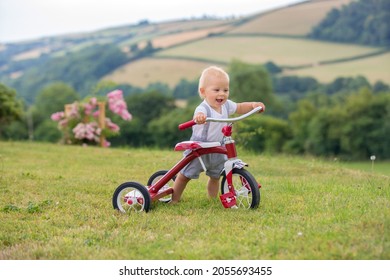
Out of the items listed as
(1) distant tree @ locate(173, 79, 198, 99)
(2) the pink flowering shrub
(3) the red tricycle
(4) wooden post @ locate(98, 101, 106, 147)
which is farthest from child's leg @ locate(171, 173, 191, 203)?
(1) distant tree @ locate(173, 79, 198, 99)

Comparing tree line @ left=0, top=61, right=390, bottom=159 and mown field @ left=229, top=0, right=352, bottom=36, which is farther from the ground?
mown field @ left=229, top=0, right=352, bottom=36

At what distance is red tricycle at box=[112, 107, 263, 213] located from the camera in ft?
21.0

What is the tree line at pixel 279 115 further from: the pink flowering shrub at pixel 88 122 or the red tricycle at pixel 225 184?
the red tricycle at pixel 225 184

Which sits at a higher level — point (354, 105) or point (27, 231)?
point (27, 231)

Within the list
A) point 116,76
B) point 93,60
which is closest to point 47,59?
point 93,60

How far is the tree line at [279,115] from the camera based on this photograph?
192ft

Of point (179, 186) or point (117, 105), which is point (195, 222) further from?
point (117, 105)

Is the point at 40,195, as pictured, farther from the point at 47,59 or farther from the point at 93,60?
the point at 47,59

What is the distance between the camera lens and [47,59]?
87.9 m

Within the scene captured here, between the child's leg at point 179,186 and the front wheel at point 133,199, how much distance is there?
550 mm

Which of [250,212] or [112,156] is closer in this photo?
[250,212]

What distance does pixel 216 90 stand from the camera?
21.7ft

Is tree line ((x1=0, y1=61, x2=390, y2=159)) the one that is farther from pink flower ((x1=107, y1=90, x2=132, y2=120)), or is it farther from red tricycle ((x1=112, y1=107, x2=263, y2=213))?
red tricycle ((x1=112, y1=107, x2=263, y2=213))

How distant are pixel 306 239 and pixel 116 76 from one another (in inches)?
2885
